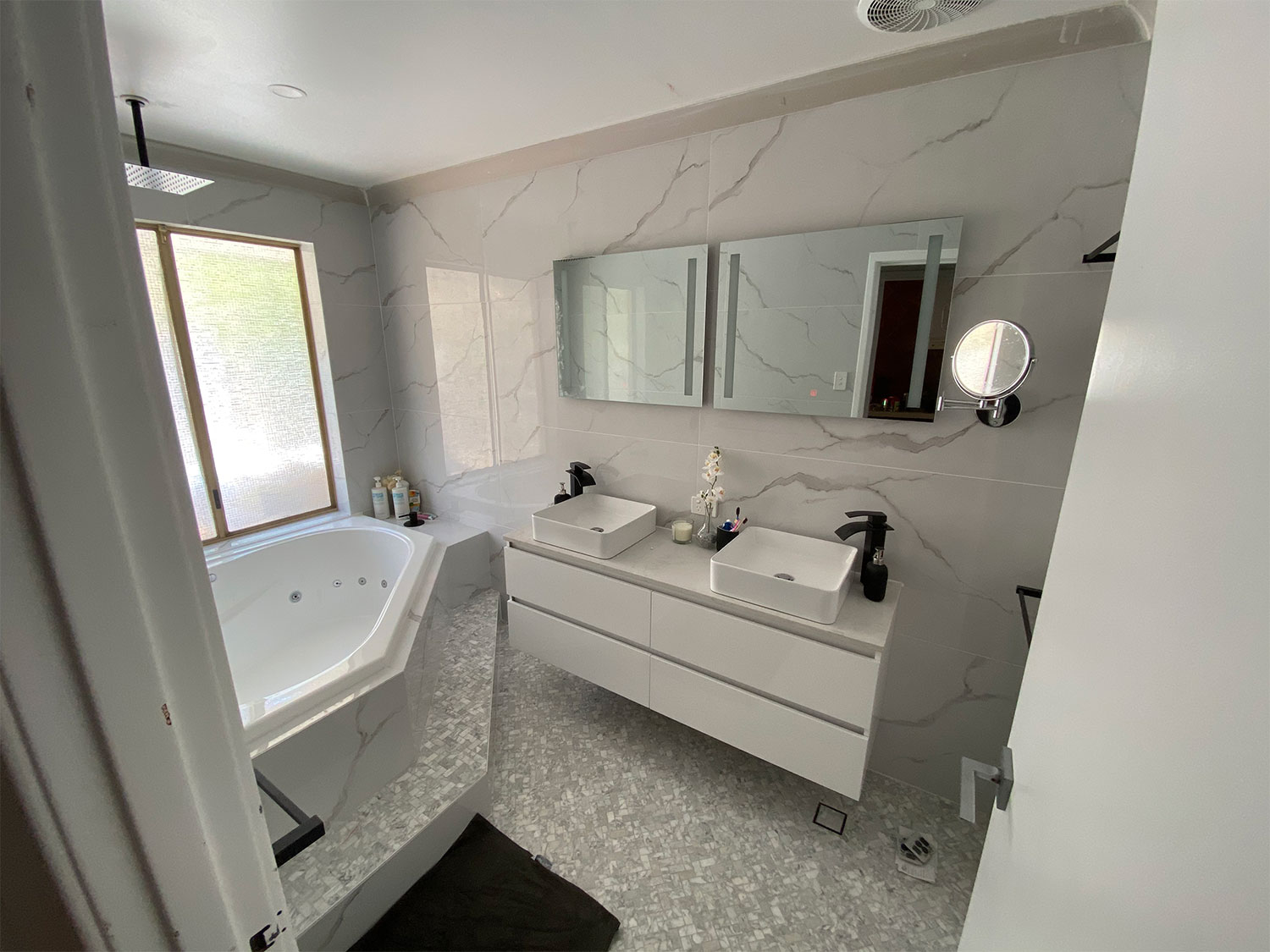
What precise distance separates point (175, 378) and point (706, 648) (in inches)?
107

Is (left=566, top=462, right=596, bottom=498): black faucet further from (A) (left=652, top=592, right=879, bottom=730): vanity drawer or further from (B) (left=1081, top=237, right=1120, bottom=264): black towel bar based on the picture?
(B) (left=1081, top=237, right=1120, bottom=264): black towel bar

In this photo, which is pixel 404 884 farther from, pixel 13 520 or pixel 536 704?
pixel 13 520

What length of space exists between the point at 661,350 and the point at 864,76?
104cm

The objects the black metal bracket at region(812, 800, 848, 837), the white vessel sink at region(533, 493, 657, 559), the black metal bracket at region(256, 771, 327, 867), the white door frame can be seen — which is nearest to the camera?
the white door frame

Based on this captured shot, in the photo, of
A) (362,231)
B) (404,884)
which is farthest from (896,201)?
(362,231)

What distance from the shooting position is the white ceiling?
1.28m

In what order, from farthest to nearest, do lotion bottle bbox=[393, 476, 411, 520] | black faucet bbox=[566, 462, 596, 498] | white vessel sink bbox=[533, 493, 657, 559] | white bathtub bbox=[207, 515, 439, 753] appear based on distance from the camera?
lotion bottle bbox=[393, 476, 411, 520]
black faucet bbox=[566, 462, 596, 498]
white bathtub bbox=[207, 515, 439, 753]
white vessel sink bbox=[533, 493, 657, 559]

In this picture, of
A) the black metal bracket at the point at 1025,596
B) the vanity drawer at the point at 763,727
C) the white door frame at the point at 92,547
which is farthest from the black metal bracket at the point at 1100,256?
the white door frame at the point at 92,547

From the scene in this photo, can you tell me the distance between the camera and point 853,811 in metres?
1.80

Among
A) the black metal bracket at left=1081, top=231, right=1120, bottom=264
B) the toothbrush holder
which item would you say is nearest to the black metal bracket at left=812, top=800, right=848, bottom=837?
the toothbrush holder

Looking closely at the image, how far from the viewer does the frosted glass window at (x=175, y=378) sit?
2.29 metres

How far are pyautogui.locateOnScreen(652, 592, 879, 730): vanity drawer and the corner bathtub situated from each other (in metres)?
0.97

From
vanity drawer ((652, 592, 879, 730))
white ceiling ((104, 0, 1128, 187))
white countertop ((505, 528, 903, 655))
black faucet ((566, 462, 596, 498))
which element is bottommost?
vanity drawer ((652, 592, 879, 730))

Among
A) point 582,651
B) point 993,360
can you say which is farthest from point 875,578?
point 582,651
